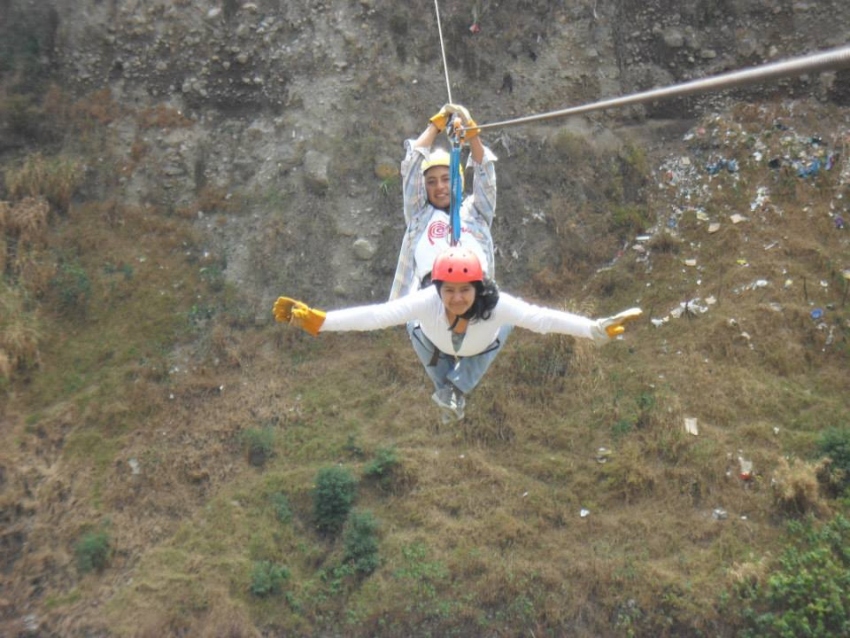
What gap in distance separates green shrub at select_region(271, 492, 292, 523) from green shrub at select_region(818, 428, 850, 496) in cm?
543

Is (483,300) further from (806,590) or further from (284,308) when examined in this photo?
(806,590)

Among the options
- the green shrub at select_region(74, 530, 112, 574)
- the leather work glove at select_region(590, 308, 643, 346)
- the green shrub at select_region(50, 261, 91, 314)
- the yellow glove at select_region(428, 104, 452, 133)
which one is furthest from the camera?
the green shrub at select_region(50, 261, 91, 314)

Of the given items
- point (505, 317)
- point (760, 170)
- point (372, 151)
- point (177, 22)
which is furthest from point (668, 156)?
point (505, 317)

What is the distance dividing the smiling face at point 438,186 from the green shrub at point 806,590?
5.00m

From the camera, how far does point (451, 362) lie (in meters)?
5.70

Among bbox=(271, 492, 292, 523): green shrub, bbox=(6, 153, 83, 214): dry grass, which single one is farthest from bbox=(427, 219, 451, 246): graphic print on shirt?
bbox=(6, 153, 83, 214): dry grass

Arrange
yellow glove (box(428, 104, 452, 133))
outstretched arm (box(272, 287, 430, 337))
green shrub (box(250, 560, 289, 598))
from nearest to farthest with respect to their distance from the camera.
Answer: outstretched arm (box(272, 287, 430, 337)) → yellow glove (box(428, 104, 452, 133)) → green shrub (box(250, 560, 289, 598))

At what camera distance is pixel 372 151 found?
1137 centimetres

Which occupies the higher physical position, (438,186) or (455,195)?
(455,195)

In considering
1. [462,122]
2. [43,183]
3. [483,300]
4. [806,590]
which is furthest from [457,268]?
[43,183]

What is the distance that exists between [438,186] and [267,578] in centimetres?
490

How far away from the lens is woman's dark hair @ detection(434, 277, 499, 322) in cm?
461

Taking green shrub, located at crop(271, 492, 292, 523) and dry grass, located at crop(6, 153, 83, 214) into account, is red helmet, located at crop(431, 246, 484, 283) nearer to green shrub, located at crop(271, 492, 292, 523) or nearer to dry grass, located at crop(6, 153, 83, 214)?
green shrub, located at crop(271, 492, 292, 523)

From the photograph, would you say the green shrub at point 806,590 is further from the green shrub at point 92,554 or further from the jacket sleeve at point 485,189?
the green shrub at point 92,554
